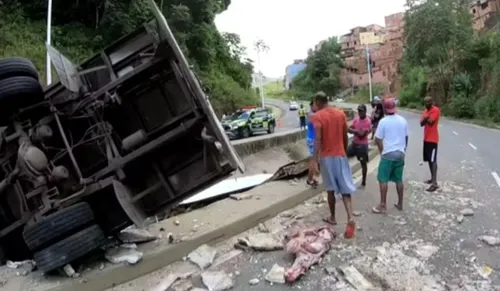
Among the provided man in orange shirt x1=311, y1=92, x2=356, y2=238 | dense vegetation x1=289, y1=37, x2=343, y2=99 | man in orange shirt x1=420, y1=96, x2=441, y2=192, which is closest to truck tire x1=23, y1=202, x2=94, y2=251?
man in orange shirt x1=311, y1=92, x2=356, y2=238

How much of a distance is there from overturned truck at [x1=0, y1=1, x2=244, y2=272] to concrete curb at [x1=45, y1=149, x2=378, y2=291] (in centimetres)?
41

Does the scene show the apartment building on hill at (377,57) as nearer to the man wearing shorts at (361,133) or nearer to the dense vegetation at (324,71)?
the dense vegetation at (324,71)

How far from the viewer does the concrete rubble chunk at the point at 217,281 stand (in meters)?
4.28

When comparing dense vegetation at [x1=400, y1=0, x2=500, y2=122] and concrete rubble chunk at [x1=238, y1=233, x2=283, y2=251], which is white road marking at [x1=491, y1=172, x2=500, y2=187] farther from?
dense vegetation at [x1=400, y1=0, x2=500, y2=122]

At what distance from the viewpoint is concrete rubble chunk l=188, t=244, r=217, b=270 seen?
4870 millimetres

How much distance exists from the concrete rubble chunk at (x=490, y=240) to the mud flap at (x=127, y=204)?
149 inches

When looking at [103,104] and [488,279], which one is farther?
[103,104]

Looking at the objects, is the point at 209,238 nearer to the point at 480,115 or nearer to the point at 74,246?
the point at 74,246

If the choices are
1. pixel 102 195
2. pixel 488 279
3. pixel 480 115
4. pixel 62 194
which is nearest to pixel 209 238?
pixel 102 195

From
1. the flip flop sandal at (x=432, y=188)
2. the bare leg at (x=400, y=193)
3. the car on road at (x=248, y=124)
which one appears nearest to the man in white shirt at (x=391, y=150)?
the bare leg at (x=400, y=193)

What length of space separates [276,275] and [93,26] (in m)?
28.2

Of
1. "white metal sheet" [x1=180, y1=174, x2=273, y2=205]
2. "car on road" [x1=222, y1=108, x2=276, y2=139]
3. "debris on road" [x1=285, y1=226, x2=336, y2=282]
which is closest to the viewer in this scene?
"debris on road" [x1=285, y1=226, x2=336, y2=282]

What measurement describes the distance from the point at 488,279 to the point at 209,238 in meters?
2.95

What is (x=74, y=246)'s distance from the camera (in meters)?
4.40
